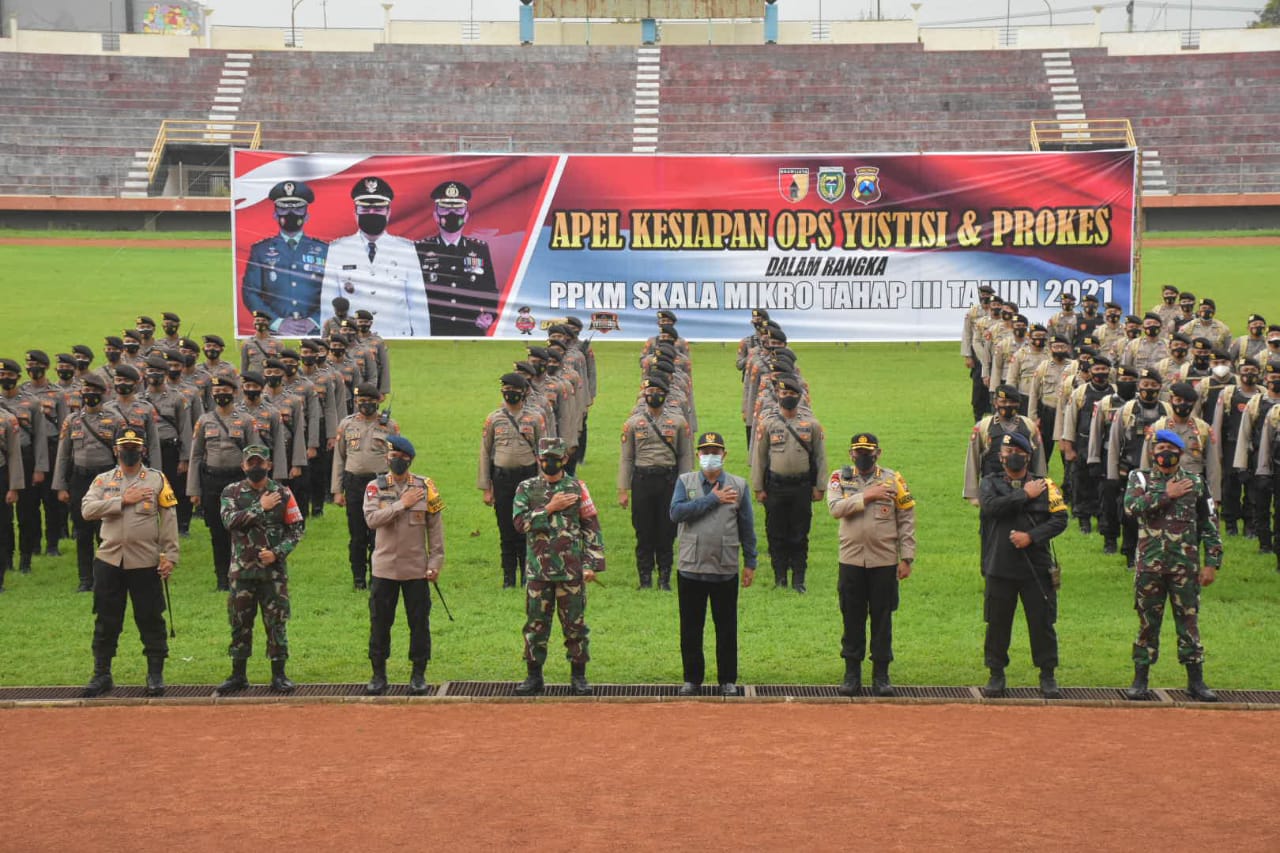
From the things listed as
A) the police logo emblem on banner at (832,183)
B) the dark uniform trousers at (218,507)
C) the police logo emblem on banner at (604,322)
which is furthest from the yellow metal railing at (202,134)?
the dark uniform trousers at (218,507)

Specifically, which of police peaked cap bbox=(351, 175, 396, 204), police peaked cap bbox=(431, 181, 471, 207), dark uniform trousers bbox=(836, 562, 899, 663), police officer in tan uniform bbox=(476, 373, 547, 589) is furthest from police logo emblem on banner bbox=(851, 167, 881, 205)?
dark uniform trousers bbox=(836, 562, 899, 663)

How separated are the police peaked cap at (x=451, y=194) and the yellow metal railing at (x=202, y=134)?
663 inches

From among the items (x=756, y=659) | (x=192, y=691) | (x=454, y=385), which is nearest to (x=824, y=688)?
(x=756, y=659)

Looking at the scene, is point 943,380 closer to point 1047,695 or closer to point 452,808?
point 1047,695

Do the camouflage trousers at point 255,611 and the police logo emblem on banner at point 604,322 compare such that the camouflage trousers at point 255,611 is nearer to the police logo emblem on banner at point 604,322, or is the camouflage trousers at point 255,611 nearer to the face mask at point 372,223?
the police logo emblem on banner at point 604,322

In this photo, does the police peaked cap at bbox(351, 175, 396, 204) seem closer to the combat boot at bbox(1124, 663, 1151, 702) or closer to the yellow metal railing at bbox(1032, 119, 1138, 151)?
the combat boot at bbox(1124, 663, 1151, 702)

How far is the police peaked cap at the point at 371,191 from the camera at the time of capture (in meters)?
27.2

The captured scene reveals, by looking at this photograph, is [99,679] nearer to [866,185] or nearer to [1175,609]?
[1175,609]

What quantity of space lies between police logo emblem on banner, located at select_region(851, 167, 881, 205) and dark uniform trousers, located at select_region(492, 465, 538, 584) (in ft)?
49.9

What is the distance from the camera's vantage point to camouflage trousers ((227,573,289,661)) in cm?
1061

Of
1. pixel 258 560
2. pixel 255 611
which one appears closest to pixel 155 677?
pixel 255 611

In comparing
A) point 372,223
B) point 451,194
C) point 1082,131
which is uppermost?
point 1082,131

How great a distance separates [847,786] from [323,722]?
3.47 metres

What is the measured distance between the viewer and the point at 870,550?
34.5ft
